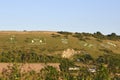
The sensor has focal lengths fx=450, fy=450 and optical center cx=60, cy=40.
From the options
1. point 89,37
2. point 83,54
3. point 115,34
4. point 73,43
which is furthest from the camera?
point 115,34

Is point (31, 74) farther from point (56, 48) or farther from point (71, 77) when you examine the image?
point (56, 48)

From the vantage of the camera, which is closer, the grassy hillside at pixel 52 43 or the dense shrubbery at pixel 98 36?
the grassy hillside at pixel 52 43

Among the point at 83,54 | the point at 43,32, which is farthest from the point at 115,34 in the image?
the point at 83,54

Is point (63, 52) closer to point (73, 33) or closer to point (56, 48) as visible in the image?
point (56, 48)

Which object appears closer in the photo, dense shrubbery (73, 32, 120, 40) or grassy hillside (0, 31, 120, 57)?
grassy hillside (0, 31, 120, 57)

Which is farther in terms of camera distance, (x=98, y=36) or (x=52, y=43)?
(x=98, y=36)

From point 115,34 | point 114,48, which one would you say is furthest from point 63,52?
point 115,34

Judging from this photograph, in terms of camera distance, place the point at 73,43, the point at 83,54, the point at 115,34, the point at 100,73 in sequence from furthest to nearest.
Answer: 1. the point at 115,34
2. the point at 73,43
3. the point at 83,54
4. the point at 100,73

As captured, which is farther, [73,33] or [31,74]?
[73,33]

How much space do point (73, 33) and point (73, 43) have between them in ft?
54.3

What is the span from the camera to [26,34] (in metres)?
137

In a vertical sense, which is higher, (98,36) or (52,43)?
(98,36)

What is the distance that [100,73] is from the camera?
33000 mm

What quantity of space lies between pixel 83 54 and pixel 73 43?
10.9m
